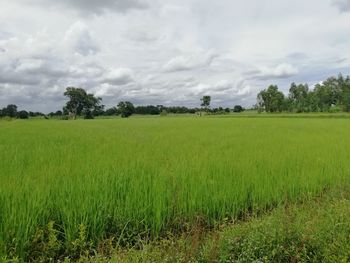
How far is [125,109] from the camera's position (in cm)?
9750

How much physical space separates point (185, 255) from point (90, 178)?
2.43m

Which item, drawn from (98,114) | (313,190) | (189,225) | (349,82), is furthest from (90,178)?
(98,114)

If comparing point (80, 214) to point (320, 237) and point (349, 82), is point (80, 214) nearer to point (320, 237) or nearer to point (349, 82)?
point (320, 237)

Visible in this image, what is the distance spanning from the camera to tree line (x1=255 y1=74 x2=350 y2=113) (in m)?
78.2

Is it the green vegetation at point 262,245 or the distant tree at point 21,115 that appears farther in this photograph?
the distant tree at point 21,115

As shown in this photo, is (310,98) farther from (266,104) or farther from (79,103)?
(79,103)

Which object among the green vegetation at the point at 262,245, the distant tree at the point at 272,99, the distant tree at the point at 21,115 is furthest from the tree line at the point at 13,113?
the green vegetation at the point at 262,245

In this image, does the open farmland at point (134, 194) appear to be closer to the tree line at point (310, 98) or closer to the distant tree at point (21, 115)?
the tree line at point (310, 98)

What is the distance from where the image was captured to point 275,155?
28.2ft

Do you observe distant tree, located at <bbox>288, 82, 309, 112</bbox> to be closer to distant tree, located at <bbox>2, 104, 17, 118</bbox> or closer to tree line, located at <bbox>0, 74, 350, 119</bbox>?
tree line, located at <bbox>0, 74, 350, 119</bbox>

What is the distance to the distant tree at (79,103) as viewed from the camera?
95125 millimetres

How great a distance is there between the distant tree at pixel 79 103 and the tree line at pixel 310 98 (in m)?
49.2

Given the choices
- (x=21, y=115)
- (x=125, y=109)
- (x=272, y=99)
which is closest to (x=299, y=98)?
(x=272, y=99)

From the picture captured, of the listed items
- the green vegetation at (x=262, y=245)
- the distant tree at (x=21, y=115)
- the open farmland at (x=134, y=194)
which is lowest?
the green vegetation at (x=262, y=245)
